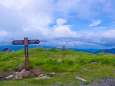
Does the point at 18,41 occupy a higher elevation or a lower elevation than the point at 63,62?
higher

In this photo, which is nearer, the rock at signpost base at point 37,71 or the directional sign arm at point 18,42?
Answer: the rock at signpost base at point 37,71


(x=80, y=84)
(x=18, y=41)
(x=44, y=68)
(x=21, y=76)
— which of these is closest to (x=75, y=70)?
(x=44, y=68)

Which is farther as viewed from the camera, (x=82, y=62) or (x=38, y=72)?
(x=82, y=62)

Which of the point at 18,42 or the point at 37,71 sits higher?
the point at 18,42

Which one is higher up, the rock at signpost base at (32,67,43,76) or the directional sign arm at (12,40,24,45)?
the directional sign arm at (12,40,24,45)

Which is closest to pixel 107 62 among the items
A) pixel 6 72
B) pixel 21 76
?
pixel 21 76

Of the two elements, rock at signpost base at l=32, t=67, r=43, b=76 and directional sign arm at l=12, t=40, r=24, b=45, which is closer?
rock at signpost base at l=32, t=67, r=43, b=76

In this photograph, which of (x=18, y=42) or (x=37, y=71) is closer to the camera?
(x=37, y=71)

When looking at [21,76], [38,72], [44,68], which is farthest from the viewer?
[44,68]

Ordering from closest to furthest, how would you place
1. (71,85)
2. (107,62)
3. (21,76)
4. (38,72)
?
(71,85) → (21,76) → (38,72) → (107,62)

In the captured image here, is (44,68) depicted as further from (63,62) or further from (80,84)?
(80,84)

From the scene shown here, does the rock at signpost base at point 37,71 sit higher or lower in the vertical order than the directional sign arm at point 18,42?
lower

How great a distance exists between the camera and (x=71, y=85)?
675 centimetres

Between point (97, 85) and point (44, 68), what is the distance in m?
5.23
